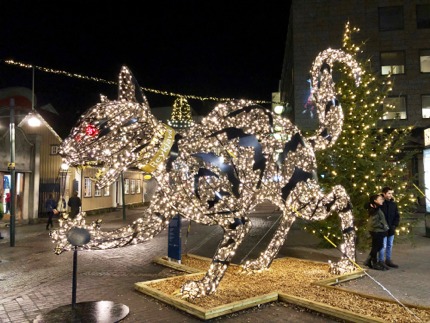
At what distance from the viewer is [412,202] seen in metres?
9.91

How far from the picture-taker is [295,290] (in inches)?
236

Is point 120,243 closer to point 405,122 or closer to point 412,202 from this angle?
point 412,202

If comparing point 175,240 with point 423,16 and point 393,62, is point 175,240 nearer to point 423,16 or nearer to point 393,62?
point 393,62

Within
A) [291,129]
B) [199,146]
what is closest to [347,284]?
[291,129]

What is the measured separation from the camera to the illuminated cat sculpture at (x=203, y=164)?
4.94 meters

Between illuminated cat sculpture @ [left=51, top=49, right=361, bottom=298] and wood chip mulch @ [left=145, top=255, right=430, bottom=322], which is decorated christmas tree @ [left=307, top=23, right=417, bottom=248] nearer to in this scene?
wood chip mulch @ [left=145, top=255, right=430, bottom=322]

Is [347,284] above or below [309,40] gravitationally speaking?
below

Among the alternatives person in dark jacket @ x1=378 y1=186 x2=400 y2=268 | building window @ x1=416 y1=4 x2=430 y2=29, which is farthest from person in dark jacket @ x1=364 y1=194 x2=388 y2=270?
building window @ x1=416 y1=4 x2=430 y2=29

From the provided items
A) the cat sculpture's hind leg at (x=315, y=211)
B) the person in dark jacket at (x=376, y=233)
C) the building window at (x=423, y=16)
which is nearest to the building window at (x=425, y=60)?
the building window at (x=423, y=16)

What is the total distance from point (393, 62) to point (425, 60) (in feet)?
5.54

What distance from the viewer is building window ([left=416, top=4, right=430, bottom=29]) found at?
23.3 metres

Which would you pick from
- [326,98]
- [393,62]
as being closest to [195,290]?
[326,98]

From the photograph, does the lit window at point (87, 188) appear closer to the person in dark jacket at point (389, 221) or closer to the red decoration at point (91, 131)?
the person in dark jacket at point (389, 221)

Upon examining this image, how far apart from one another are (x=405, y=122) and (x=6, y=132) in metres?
20.4
